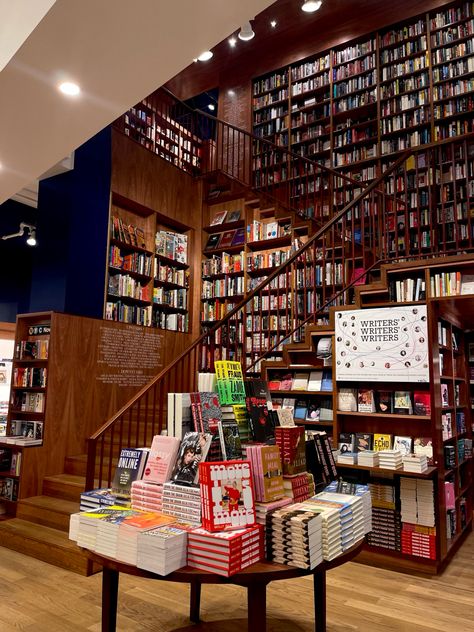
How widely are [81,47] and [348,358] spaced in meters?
2.94

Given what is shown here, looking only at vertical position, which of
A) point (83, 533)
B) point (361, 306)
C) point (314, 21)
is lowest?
point (83, 533)

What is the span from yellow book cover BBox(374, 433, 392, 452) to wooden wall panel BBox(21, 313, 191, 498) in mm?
2919

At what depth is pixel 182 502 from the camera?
197 cm

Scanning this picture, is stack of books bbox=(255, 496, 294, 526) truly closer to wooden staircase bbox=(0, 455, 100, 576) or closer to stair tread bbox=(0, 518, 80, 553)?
wooden staircase bbox=(0, 455, 100, 576)

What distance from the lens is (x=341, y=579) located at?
344 centimetres

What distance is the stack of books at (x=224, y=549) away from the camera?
5.51 feet

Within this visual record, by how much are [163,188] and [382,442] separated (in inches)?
176

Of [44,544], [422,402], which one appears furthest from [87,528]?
[422,402]

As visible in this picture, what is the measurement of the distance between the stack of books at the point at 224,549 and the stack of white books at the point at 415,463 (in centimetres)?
204

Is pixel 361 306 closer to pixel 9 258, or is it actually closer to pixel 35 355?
pixel 35 355

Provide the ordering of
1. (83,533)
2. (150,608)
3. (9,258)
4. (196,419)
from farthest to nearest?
1. (9,258)
2. (150,608)
3. (196,419)
4. (83,533)

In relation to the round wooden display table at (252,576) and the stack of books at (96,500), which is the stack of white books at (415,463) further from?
the stack of books at (96,500)

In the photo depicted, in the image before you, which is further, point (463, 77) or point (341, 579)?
point (463, 77)

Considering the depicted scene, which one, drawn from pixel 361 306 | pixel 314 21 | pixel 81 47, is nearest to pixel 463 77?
pixel 314 21
